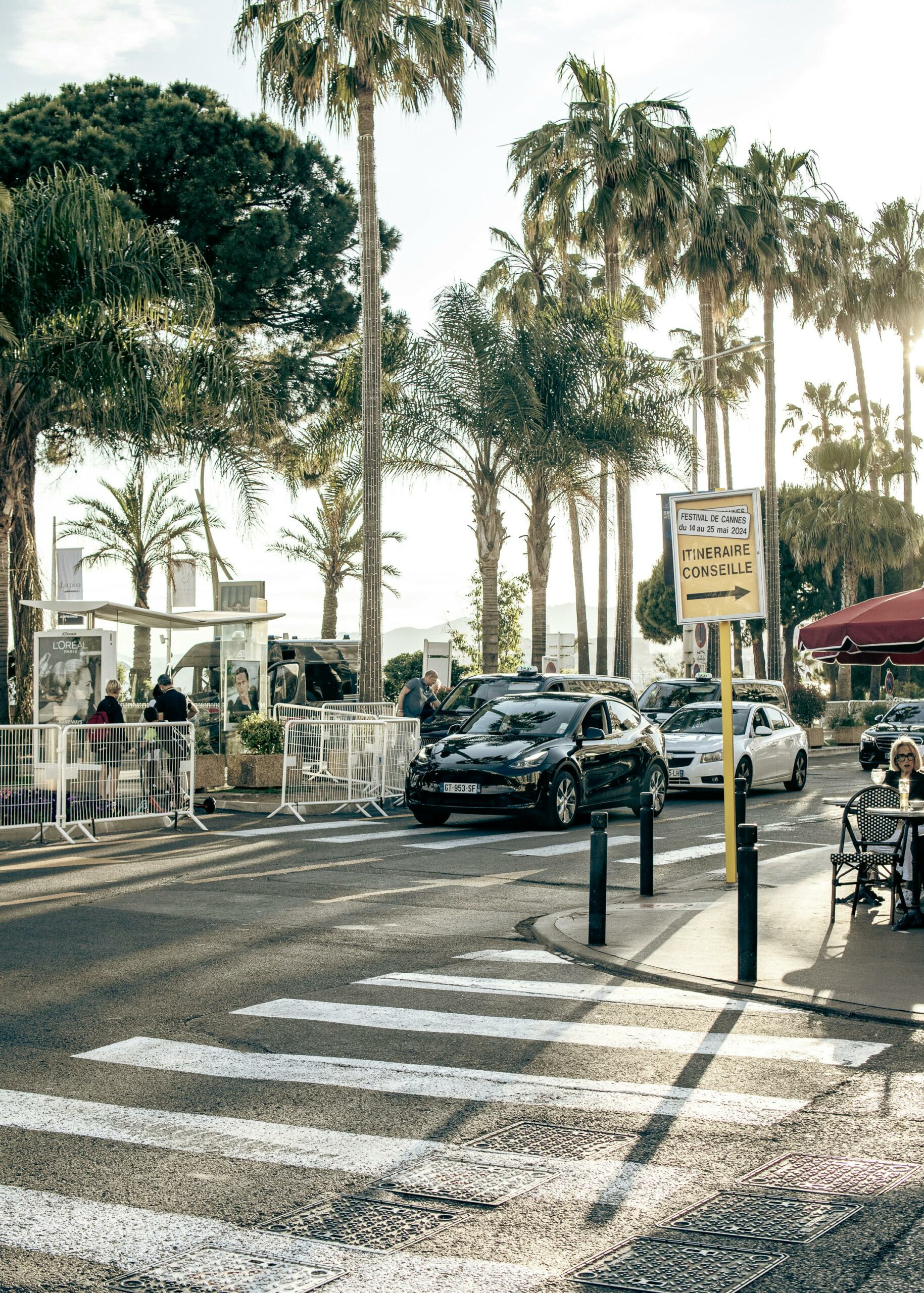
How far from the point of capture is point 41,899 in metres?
11.0

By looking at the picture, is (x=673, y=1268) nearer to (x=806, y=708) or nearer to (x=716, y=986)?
(x=716, y=986)

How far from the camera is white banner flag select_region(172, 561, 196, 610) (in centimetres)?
3244

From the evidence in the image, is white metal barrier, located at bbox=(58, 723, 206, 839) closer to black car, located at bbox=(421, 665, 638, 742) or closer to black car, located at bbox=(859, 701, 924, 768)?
black car, located at bbox=(421, 665, 638, 742)

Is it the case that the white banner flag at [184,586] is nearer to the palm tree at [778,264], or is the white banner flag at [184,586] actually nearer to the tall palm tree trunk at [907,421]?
the palm tree at [778,264]

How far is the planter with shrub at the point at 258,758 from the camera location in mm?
20484

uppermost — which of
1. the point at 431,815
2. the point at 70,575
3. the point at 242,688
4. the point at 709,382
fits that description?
the point at 709,382

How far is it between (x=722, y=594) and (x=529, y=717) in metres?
5.64

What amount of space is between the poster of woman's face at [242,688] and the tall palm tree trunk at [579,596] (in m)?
16.9

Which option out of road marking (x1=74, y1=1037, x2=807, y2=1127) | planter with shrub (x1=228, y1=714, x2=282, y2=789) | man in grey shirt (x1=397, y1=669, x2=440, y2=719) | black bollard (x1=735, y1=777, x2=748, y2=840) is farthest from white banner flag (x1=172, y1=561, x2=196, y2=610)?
road marking (x1=74, y1=1037, x2=807, y2=1127)

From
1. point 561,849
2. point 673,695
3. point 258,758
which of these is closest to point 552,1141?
point 561,849

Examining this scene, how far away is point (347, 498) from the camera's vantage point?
146 ft

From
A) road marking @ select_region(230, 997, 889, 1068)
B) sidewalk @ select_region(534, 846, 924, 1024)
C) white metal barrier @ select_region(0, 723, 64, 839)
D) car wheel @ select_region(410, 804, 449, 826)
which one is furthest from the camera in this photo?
car wheel @ select_region(410, 804, 449, 826)

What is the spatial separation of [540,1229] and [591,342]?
25227 millimetres

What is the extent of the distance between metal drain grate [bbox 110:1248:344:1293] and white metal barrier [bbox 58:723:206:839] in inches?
454
